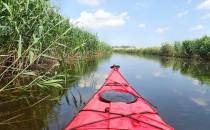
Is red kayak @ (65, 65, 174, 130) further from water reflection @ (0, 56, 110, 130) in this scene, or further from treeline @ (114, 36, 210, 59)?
treeline @ (114, 36, 210, 59)

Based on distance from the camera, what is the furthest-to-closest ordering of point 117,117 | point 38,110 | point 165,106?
1. point 165,106
2. point 38,110
3. point 117,117

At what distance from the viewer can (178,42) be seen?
47.8 meters

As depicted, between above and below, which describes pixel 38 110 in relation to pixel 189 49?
below

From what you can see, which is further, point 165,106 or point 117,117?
point 165,106

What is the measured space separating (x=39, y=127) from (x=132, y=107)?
2171 millimetres

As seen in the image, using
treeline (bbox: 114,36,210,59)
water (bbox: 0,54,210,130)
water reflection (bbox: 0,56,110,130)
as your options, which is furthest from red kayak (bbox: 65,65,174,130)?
treeline (bbox: 114,36,210,59)

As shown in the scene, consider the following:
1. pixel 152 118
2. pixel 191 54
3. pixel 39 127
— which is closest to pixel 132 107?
pixel 152 118

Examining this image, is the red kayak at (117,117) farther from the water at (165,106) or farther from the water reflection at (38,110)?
the water at (165,106)

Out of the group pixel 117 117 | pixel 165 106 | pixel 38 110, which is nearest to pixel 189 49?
pixel 165 106

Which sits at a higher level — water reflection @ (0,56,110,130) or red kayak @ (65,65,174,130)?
red kayak @ (65,65,174,130)

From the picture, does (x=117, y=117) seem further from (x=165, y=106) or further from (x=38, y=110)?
(x=165, y=106)

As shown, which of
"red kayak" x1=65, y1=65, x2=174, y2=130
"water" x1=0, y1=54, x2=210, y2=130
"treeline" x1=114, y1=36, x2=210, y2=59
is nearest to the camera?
"red kayak" x1=65, y1=65, x2=174, y2=130

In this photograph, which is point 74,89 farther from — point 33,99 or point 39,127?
point 39,127

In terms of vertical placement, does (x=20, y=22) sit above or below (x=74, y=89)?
above
